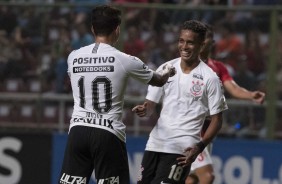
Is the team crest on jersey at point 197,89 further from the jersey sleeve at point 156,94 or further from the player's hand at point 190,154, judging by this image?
the player's hand at point 190,154

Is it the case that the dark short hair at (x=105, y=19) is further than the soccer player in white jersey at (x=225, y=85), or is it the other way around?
the soccer player in white jersey at (x=225, y=85)

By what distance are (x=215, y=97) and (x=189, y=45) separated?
1.77ft

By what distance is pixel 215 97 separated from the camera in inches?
353

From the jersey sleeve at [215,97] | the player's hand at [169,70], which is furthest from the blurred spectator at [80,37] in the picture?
the player's hand at [169,70]

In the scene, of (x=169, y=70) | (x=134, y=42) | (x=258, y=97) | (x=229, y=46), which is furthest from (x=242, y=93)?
(x=134, y=42)

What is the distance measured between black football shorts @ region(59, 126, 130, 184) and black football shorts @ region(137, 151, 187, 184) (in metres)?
0.79

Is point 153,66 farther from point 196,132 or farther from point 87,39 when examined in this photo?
point 196,132

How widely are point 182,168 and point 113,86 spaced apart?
50.8 inches

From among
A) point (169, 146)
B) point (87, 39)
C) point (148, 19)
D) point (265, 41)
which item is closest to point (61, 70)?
point (87, 39)

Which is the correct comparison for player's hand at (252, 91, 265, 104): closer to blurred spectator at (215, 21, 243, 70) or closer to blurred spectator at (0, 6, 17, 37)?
blurred spectator at (215, 21, 243, 70)

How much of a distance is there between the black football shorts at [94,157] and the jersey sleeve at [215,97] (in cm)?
111

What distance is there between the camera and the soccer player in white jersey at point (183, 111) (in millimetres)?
8977

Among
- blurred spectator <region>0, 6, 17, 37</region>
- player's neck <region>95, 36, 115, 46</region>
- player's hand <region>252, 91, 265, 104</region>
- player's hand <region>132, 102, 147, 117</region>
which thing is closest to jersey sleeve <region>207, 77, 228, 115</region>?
player's hand <region>132, 102, 147, 117</region>

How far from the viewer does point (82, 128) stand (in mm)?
8141
